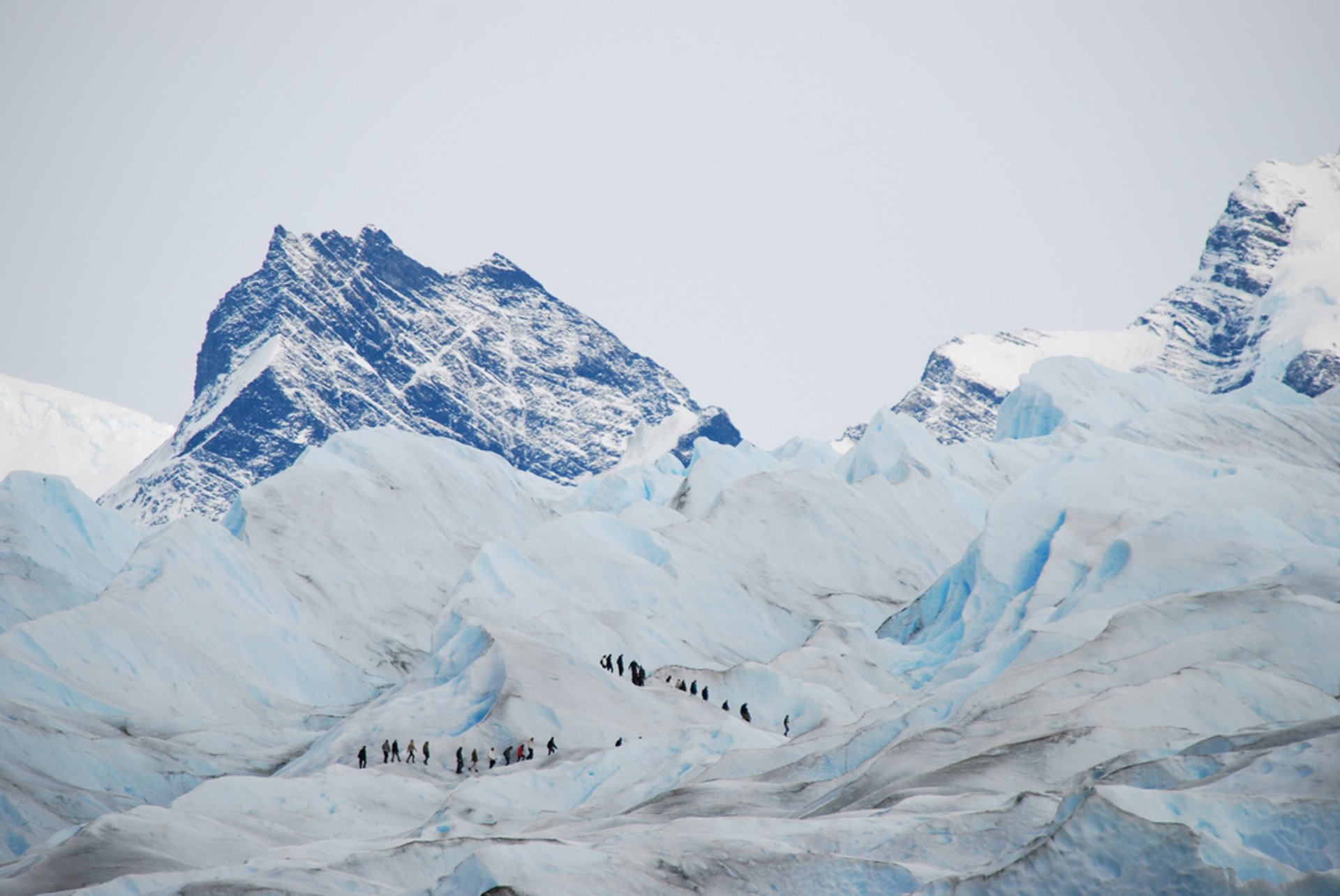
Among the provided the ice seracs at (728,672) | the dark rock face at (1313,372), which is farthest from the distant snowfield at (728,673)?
the dark rock face at (1313,372)

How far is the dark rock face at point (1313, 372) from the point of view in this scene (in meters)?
162

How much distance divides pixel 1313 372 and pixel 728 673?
13774 centimetres

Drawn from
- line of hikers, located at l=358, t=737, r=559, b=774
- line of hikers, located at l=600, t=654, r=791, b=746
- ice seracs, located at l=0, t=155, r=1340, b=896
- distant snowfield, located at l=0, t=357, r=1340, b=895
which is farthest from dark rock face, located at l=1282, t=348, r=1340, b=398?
line of hikers, located at l=358, t=737, r=559, b=774

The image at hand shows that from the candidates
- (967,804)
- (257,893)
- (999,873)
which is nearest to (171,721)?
(257,893)

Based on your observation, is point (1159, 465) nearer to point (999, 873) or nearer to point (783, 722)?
point (783, 722)

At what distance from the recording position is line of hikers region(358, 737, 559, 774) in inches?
1660

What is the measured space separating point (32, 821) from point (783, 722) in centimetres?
2644

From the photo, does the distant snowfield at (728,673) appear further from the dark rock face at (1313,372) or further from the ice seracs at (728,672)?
the dark rock face at (1313,372)

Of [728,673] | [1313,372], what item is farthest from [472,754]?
[1313,372]

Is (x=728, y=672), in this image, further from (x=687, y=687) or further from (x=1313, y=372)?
(x=1313, y=372)

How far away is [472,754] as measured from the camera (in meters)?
43.1

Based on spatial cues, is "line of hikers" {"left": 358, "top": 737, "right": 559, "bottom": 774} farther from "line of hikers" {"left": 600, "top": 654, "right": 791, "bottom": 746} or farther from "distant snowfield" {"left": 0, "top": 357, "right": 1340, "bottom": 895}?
"line of hikers" {"left": 600, "top": 654, "right": 791, "bottom": 746}

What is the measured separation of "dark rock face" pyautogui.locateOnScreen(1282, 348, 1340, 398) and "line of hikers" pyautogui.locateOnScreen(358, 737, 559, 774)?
142349mm

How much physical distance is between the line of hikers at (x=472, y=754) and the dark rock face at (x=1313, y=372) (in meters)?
142
